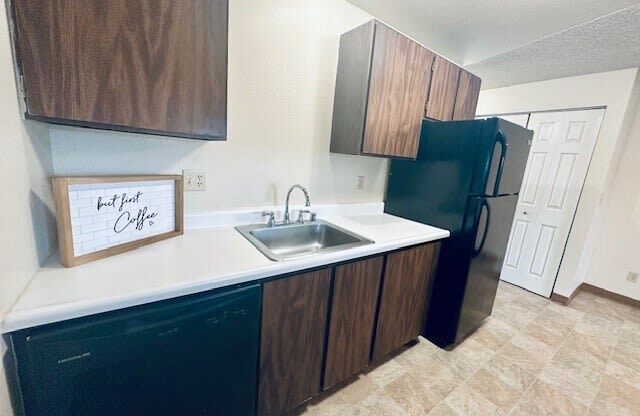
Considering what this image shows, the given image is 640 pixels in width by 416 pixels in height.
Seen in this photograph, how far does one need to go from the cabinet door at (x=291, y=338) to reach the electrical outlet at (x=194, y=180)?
0.70 meters

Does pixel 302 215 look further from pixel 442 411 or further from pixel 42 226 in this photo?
pixel 442 411

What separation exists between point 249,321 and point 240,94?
3.79 ft

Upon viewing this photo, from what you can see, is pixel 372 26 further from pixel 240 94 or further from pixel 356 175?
pixel 356 175

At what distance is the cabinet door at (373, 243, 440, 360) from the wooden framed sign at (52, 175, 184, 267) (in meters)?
1.17

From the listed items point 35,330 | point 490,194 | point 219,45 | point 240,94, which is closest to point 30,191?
point 35,330

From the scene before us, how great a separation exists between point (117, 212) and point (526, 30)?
2665 millimetres

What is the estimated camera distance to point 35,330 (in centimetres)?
65

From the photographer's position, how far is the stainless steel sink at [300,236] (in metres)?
1.46

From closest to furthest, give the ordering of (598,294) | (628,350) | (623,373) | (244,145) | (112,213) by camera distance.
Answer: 1. (112,213)
2. (244,145)
3. (623,373)
4. (628,350)
5. (598,294)

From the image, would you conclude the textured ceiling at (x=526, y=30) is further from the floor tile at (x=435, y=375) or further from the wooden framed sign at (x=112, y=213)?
the floor tile at (x=435, y=375)

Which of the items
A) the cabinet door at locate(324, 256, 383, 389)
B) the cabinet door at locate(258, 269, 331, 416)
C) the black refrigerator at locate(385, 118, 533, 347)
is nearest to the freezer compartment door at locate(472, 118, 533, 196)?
the black refrigerator at locate(385, 118, 533, 347)

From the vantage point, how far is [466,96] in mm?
2033

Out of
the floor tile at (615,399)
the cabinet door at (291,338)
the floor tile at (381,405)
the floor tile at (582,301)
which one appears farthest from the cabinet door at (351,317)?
the floor tile at (582,301)

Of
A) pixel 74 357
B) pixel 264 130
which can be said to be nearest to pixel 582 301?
pixel 264 130
